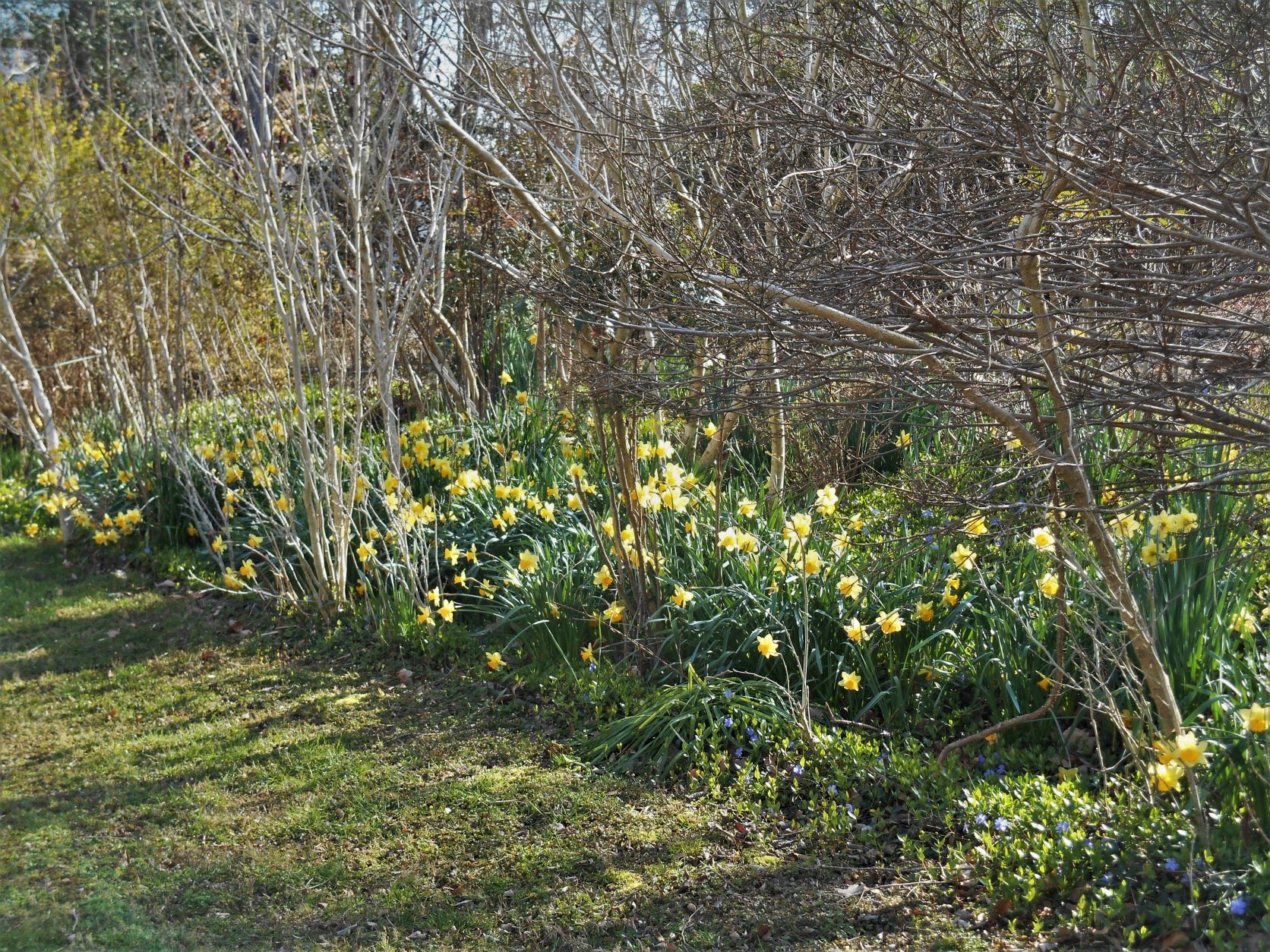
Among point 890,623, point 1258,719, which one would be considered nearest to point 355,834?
point 890,623

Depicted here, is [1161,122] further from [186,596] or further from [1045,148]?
[186,596]

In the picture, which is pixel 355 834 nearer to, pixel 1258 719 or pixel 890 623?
pixel 890 623

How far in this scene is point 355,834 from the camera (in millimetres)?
3719

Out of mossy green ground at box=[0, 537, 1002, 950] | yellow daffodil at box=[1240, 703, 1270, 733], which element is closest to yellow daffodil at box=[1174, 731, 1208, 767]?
yellow daffodil at box=[1240, 703, 1270, 733]

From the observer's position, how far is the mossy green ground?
10.3ft

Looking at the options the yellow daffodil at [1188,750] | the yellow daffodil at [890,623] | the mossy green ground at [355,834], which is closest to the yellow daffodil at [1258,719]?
the yellow daffodil at [1188,750]

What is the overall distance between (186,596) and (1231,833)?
5.72m

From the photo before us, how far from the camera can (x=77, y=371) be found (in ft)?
33.9

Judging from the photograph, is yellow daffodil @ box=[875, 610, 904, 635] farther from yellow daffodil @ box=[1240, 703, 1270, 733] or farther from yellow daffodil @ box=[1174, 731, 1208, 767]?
yellow daffodil @ box=[1240, 703, 1270, 733]

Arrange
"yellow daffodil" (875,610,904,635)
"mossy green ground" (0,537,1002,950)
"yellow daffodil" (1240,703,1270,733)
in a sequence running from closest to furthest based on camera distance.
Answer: "yellow daffodil" (1240,703,1270,733) → "mossy green ground" (0,537,1002,950) → "yellow daffodil" (875,610,904,635)

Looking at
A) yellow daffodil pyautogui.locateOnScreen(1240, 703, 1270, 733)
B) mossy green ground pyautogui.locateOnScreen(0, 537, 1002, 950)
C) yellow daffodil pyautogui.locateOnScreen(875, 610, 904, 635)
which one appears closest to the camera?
→ yellow daffodil pyautogui.locateOnScreen(1240, 703, 1270, 733)

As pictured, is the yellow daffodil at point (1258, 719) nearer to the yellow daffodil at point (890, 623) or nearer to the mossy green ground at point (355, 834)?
the mossy green ground at point (355, 834)

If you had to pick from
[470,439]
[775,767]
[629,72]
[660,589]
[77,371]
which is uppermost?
[629,72]

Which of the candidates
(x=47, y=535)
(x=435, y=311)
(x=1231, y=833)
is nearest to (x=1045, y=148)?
(x=1231, y=833)
